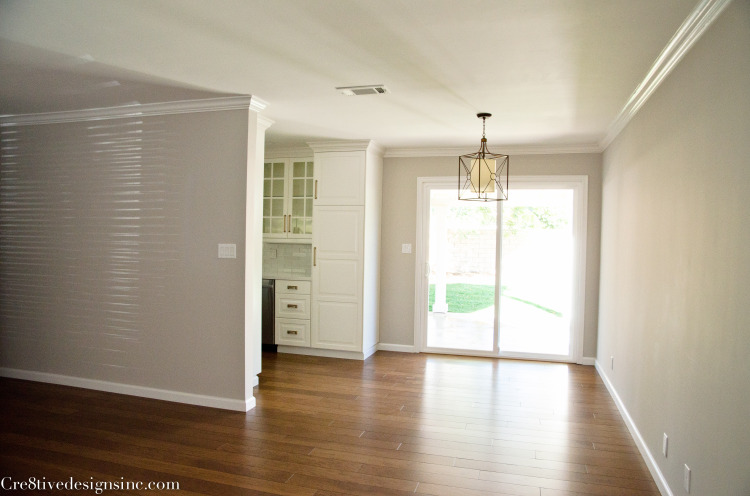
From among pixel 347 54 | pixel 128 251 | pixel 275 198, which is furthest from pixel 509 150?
pixel 128 251

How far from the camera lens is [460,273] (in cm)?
618

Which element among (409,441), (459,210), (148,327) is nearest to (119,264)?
(148,327)

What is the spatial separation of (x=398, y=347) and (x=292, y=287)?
146 cm

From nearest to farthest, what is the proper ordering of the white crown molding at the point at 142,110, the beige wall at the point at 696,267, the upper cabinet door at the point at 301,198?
1. the beige wall at the point at 696,267
2. the white crown molding at the point at 142,110
3. the upper cabinet door at the point at 301,198

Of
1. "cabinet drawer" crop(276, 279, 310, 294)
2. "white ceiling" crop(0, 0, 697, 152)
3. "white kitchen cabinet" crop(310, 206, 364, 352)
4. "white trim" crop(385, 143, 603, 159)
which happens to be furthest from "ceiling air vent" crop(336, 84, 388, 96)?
"cabinet drawer" crop(276, 279, 310, 294)

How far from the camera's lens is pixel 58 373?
179 inches

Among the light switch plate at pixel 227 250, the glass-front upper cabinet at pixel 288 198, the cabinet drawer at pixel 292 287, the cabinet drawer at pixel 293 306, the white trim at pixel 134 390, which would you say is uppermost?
the glass-front upper cabinet at pixel 288 198

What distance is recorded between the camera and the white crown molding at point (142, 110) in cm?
394

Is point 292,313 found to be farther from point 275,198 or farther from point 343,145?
point 343,145

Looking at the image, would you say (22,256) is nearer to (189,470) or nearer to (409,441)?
(189,470)

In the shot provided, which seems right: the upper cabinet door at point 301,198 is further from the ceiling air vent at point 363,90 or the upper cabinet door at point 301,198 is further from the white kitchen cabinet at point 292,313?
the ceiling air vent at point 363,90

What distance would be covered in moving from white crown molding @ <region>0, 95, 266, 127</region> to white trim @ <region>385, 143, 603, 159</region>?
2357 mm

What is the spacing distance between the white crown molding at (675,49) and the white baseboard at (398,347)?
3369 mm

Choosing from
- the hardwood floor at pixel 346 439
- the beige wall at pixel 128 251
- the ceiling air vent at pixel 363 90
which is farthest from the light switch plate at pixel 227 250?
the ceiling air vent at pixel 363 90
